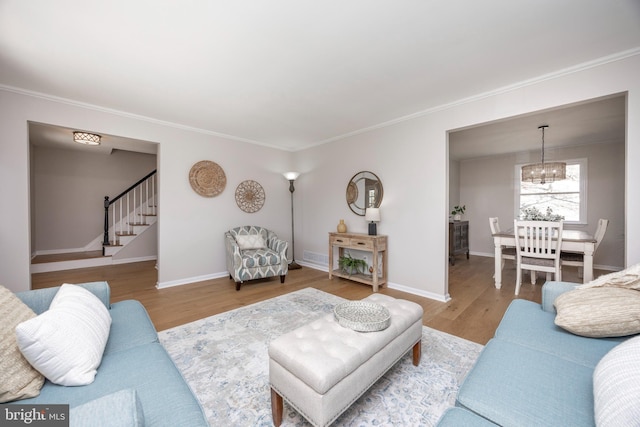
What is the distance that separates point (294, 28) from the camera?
5.96 feet

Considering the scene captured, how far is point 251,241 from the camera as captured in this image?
4230 millimetres

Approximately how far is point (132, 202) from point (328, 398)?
6.60 m

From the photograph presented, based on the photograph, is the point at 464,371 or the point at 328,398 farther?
the point at 464,371

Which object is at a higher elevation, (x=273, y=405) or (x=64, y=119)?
(x=64, y=119)

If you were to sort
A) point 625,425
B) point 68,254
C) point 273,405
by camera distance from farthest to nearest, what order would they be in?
point 68,254
point 273,405
point 625,425

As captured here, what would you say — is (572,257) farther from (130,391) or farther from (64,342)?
(64,342)

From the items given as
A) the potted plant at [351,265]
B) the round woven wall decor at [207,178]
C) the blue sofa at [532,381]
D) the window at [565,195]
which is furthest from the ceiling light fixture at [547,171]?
the round woven wall decor at [207,178]

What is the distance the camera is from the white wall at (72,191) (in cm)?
520

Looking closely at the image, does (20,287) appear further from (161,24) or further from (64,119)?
(161,24)

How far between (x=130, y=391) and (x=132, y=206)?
6.40 m

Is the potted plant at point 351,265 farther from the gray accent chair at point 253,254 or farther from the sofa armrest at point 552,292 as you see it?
the sofa armrest at point 552,292

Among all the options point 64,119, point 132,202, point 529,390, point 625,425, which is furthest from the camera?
point 132,202

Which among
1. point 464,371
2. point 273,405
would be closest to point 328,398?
point 273,405

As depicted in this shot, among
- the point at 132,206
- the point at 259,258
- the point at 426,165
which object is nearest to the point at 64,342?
the point at 259,258
